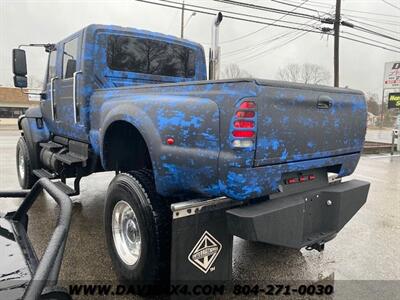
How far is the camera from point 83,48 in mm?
4184

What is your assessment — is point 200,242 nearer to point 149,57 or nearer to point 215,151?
point 215,151

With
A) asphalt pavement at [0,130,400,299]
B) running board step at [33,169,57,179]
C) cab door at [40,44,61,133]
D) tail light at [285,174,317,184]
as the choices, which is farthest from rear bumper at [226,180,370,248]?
cab door at [40,44,61,133]

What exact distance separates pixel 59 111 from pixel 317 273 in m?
3.88

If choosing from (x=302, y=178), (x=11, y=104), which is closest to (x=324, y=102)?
(x=302, y=178)

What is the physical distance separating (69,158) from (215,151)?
110 inches

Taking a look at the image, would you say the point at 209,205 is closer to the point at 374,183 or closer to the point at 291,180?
the point at 291,180

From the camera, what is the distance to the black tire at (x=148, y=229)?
275 centimetres

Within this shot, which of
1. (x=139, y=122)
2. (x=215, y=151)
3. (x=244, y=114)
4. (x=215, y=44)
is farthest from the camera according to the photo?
(x=215, y=44)

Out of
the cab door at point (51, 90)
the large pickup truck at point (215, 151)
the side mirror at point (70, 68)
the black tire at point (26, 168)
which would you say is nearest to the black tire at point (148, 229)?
the large pickup truck at point (215, 151)

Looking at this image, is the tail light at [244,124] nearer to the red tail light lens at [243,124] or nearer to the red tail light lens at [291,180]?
the red tail light lens at [243,124]

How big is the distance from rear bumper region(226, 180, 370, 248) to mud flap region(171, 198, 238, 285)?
187 mm

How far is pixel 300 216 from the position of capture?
2.68 meters

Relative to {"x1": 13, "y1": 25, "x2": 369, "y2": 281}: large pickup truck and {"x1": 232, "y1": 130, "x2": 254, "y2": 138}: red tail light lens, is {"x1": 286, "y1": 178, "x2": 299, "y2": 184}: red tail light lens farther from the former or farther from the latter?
{"x1": 232, "y1": 130, "x2": 254, "y2": 138}: red tail light lens

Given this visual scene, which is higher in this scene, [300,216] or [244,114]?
[244,114]
